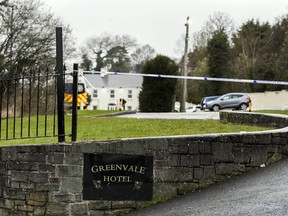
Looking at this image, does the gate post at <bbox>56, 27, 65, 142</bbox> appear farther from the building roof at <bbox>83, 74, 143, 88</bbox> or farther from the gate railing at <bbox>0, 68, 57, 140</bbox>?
the building roof at <bbox>83, 74, 143, 88</bbox>

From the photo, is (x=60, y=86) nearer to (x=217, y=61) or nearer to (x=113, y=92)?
(x=217, y=61)

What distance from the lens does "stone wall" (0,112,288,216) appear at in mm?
7191

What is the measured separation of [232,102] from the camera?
33.1m

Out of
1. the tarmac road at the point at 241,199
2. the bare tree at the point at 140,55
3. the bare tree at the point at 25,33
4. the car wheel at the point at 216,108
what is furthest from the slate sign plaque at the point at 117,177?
the bare tree at the point at 140,55

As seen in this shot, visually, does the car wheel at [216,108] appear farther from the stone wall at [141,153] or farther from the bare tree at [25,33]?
the stone wall at [141,153]

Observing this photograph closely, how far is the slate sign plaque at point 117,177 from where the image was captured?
7238 millimetres

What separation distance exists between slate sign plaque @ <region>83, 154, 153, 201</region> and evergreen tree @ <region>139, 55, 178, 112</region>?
32.6m

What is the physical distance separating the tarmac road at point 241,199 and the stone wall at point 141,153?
190 millimetres

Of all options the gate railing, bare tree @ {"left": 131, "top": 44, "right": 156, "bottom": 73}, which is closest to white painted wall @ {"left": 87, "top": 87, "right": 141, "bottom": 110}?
bare tree @ {"left": 131, "top": 44, "right": 156, "bottom": 73}

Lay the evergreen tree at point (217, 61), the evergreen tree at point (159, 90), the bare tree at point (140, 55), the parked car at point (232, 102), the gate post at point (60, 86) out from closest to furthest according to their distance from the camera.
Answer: the gate post at point (60, 86)
the parked car at point (232, 102)
the evergreen tree at point (159, 90)
the evergreen tree at point (217, 61)
the bare tree at point (140, 55)

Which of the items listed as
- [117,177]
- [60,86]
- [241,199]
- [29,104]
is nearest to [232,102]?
[29,104]

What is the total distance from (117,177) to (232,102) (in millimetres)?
26550

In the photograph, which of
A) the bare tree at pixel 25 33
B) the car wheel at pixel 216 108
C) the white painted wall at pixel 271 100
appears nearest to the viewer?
the bare tree at pixel 25 33

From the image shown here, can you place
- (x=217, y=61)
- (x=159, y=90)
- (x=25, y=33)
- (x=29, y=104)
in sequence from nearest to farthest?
(x=29, y=104), (x=25, y=33), (x=159, y=90), (x=217, y=61)
